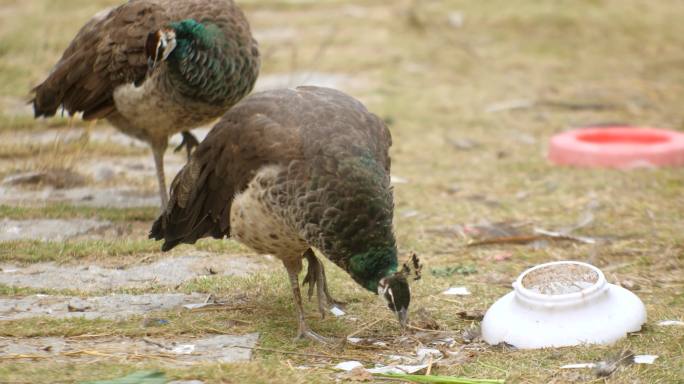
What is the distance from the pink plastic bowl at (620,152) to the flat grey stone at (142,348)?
3.48 metres

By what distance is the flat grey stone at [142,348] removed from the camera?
3564 millimetres

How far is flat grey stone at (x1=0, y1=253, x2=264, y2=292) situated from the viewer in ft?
14.8

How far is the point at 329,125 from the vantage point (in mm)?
3812

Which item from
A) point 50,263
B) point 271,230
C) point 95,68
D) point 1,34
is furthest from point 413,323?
point 1,34

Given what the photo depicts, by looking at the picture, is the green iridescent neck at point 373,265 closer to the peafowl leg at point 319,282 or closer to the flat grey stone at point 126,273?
the peafowl leg at point 319,282

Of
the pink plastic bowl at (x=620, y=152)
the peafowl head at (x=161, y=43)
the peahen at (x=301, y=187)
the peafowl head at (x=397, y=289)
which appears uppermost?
the peafowl head at (x=161, y=43)

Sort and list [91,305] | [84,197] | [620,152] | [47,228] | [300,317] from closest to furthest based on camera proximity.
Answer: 1. [300,317]
2. [91,305]
3. [47,228]
4. [84,197]
5. [620,152]

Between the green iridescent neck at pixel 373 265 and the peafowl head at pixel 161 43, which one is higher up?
the peafowl head at pixel 161 43

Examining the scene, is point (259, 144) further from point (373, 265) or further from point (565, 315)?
point (565, 315)

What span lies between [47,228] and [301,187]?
2108mm

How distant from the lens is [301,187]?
3.67 meters

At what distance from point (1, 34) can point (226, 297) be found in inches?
216

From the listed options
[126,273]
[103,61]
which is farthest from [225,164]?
[103,61]

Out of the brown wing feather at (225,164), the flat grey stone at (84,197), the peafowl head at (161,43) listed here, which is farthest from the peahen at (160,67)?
the brown wing feather at (225,164)
